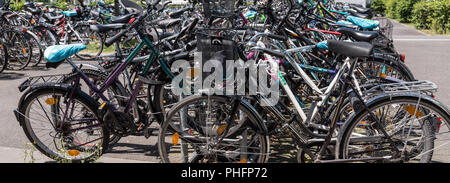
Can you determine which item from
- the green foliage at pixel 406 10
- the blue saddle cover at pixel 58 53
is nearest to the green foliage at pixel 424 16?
the green foliage at pixel 406 10

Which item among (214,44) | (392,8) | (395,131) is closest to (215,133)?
(214,44)

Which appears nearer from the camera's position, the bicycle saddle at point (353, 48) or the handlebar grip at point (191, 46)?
the bicycle saddle at point (353, 48)

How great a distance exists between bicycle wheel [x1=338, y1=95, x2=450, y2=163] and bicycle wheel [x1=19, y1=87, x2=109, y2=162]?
2.33m

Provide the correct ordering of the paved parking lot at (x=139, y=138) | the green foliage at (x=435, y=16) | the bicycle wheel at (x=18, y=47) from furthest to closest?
the green foliage at (x=435, y=16), the bicycle wheel at (x=18, y=47), the paved parking lot at (x=139, y=138)

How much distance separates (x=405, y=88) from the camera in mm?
2857

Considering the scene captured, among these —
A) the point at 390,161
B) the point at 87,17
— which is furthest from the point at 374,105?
the point at 87,17

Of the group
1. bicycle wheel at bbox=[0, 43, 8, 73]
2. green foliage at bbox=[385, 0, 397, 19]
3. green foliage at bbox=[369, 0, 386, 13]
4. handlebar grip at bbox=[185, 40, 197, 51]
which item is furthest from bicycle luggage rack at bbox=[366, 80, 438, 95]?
green foliage at bbox=[369, 0, 386, 13]

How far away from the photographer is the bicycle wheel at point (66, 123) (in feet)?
11.4

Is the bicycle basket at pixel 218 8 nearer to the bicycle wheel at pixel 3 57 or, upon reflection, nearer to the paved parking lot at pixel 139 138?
the paved parking lot at pixel 139 138

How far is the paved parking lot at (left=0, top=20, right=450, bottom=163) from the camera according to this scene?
12.8 feet

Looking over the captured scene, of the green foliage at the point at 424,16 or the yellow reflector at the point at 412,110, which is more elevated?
the yellow reflector at the point at 412,110

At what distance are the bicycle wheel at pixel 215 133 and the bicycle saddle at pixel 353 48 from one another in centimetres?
86

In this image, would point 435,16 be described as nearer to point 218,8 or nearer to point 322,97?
point 322,97

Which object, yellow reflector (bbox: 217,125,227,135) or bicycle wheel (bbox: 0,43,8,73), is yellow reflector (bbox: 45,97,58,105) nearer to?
yellow reflector (bbox: 217,125,227,135)
